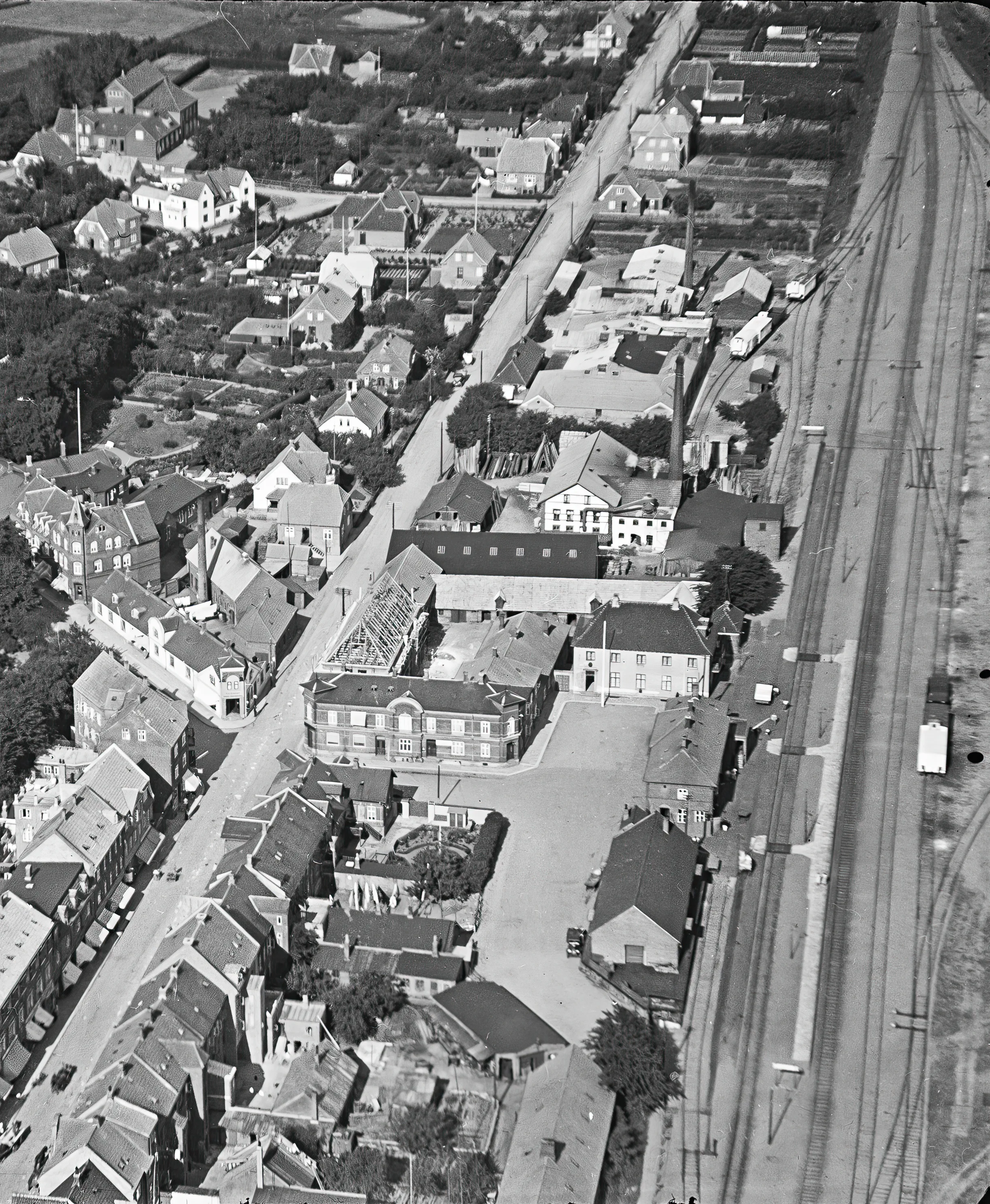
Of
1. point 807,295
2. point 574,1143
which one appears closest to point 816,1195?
point 574,1143

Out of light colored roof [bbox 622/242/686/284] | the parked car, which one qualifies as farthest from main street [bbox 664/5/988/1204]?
the parked car

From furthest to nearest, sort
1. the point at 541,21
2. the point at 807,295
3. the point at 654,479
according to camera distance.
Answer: the point at 541,21 < the point at 807,295 < the point at 654,479

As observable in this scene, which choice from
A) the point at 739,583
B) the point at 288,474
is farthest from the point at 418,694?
the point at 288,474

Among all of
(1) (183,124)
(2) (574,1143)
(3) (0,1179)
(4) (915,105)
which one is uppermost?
(4) (915,105)

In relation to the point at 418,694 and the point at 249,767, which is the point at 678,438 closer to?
the point at 418,694

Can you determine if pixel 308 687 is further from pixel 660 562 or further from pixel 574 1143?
pixel 574 1143

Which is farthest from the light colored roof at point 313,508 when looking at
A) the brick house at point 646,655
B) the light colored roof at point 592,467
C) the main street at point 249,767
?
the brick house at point 646,655
